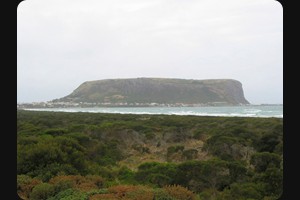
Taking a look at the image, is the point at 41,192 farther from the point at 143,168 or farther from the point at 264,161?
the point at 264,161

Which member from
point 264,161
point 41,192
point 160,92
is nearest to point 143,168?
point 264,161

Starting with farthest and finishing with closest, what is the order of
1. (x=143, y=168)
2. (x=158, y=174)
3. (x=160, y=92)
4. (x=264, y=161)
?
(x=160, y=92) → (x=143, y=168) → (x=264, y=161) → (x=158, y=174)

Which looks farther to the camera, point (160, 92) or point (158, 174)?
point (160, 92)

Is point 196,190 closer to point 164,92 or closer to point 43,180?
point 43,180

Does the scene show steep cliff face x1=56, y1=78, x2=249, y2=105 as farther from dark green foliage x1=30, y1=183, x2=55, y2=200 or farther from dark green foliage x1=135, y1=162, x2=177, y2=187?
dark green foliage x1=30, y1=183, x2=55, y2=200

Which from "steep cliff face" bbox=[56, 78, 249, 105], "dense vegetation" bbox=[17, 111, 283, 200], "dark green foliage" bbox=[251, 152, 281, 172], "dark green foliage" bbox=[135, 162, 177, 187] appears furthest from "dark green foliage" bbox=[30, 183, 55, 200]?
"steep cliff face" bbox=[56, 78, 249, 105]

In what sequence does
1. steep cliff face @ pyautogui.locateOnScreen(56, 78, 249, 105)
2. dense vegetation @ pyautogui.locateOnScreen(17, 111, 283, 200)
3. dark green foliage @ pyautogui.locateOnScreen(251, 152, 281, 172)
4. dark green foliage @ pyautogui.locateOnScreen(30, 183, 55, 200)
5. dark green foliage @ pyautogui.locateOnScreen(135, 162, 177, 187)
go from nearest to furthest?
dark green foliage @ pyautogui.locateOnScreen(30, 183, 55, 200), dense vegetation @ pyautogui.locateOnScreen(17, 111, 283, 200), dark green foliage @ pyautogui.locateOnScreen(135, 162, 177, 187), dark green foliage @ pyautogui.locateOnScreen(251, 152, 281, 172), steep cliff face @ pyautogui.locateOnScreen(56, 78, 249, 105)

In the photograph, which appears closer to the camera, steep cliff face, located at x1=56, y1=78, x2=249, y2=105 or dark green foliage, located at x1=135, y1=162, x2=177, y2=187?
dark green foliage, located at x1=135, y1=162, x2=177, y2=187

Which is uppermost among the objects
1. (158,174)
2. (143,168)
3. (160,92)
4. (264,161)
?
(160,92)
